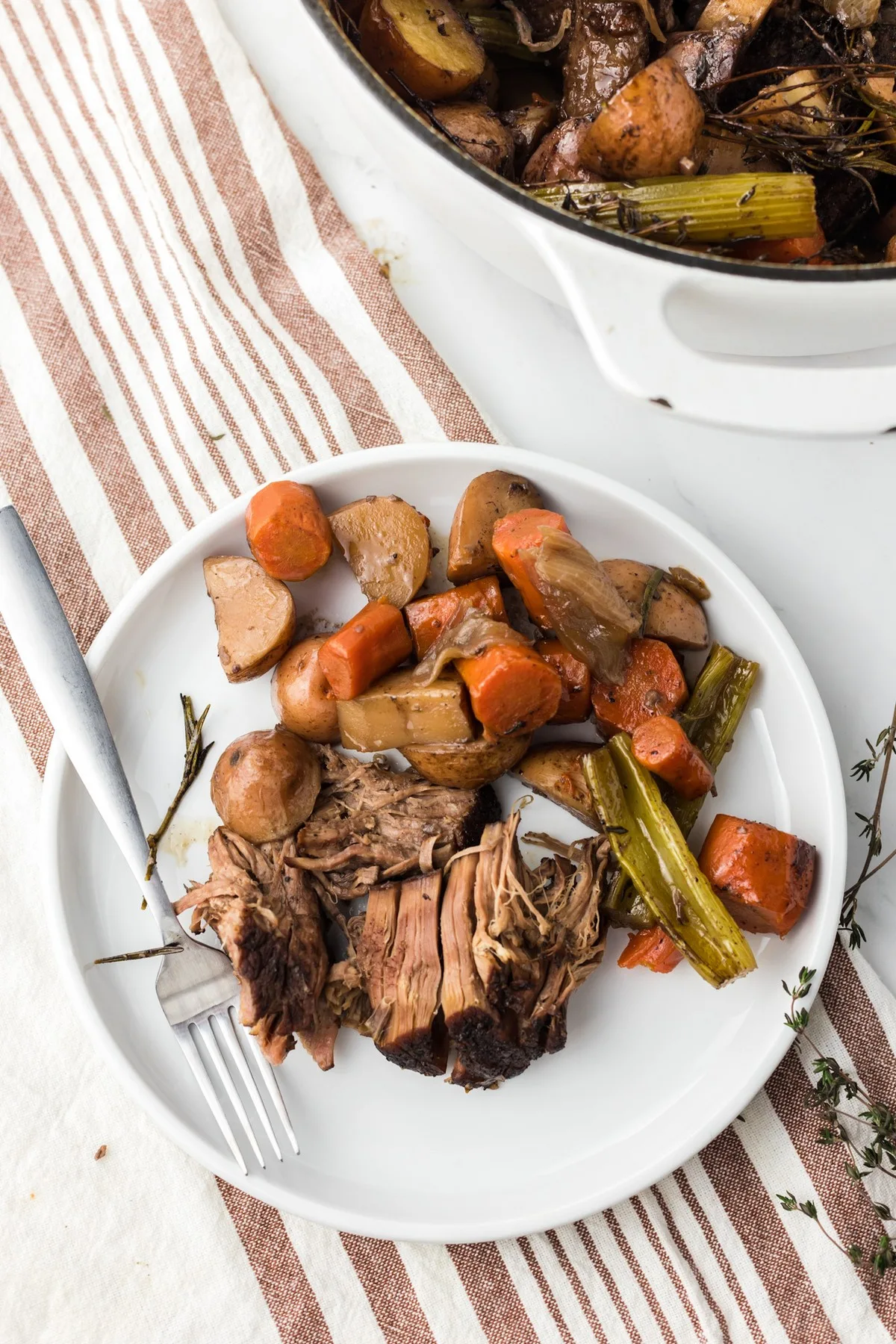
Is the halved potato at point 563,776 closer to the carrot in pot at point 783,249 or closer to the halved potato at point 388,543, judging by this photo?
the halved potato at point 388,543

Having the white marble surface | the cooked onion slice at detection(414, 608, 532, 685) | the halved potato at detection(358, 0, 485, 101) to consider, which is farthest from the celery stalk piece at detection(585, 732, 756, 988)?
the halved potato at detection(358, 0, 485, 101)

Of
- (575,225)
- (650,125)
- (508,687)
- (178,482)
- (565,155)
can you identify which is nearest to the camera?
(575,225)

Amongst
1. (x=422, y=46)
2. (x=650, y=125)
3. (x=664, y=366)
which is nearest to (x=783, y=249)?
(x=650, y=125)

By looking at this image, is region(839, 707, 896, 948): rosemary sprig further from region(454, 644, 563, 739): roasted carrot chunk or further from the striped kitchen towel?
region(454, 644, 563, 739): roasted carrot chunk

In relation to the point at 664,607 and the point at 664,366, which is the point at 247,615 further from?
the point at 664,366

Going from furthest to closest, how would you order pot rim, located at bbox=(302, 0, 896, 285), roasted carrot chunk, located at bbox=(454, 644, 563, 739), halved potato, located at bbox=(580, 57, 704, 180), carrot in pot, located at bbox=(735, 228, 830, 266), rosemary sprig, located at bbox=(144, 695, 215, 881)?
1. rosemary sprig, located at bbox=(144, 695, 215, 881)
2. roasted carrot chunk, located at bbox=(454, 644, 563, 739)
3. carrot in pot, located at bbox=(735, 228, 830, 266)
4. halved potato, located at bbox=(580, 57, 704, 180)
5. pot rim, located at bbox=(302, 0, 896, 285)

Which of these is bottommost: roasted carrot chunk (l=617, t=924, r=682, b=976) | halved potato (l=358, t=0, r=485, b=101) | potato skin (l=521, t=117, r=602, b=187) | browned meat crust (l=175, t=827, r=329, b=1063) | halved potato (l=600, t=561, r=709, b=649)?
roasted carrot chunk (l=617, t=924, r=682, b=976)
